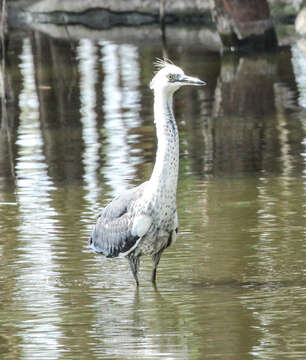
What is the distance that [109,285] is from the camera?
9.20 m

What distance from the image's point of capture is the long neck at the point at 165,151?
8.48 meters

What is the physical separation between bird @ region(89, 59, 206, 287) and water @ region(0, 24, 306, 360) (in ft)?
1.45

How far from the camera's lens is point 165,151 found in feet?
28.0

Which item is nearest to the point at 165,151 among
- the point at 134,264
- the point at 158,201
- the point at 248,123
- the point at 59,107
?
the point at 158,201

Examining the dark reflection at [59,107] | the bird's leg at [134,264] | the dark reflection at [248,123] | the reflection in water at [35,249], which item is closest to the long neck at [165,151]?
the bird's leg at [134,264]

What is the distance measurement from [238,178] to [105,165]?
1971 millimetres

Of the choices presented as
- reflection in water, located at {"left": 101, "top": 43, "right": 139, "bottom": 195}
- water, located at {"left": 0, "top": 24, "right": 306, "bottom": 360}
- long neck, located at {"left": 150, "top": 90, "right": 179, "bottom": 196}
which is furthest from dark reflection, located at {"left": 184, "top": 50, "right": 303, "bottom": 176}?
long neck, located at {"left": 150, "top": 90, "right": 179, "bottom": 196}

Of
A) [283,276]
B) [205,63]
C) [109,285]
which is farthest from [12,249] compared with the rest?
[205,63]

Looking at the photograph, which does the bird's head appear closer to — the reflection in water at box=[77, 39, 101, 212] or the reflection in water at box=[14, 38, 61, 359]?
the reflection in water at box=[14, 38, 61, 359]

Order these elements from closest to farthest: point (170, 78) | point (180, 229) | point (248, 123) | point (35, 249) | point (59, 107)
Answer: point (170, 78) < point (35, 249) < point (180, 229) < point (248, 123) < point (59, 107)

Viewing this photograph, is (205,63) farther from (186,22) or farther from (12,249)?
(12,249)

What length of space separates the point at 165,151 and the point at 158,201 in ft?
1.29

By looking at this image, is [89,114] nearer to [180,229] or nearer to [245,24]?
[180,229]

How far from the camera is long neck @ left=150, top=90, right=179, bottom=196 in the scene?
848cm
